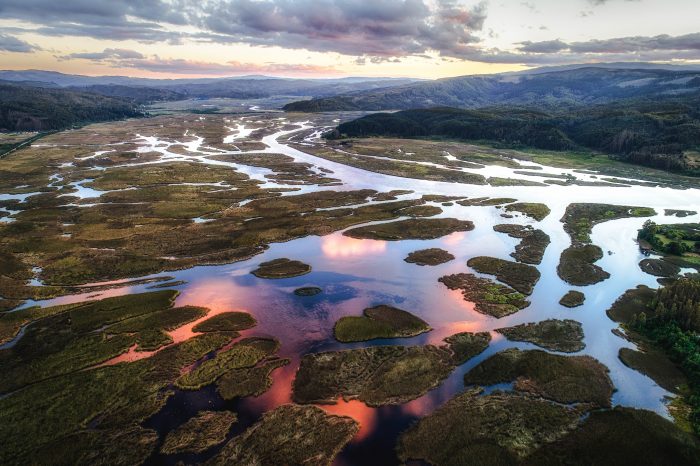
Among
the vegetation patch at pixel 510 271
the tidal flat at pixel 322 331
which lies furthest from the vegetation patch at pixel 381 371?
the vegetation patch at pixel 510 271

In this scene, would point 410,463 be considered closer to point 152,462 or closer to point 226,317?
point 152,462

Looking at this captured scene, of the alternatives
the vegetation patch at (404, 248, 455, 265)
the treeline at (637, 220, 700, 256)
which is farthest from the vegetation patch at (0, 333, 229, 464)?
the treeline at (637, 220, 700, 256)

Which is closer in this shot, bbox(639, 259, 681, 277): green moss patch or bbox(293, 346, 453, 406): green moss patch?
bbox(293, 346, 453, 406): green moss patch

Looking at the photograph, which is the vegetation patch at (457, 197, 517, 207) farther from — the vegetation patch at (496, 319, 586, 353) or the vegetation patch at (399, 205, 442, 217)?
the vegetation patch at (496, 319, 586, 353)

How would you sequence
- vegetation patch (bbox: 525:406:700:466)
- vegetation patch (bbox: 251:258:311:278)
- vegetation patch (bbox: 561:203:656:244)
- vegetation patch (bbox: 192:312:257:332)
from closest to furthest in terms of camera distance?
vegetation patch (bbox: 525:406:700:466)
vegetation patch (bbox: 192:312:257:332)
vegetation patch (bbox: 251:258:311:278)
vegetation patch (bbox: 561:203:656:244)

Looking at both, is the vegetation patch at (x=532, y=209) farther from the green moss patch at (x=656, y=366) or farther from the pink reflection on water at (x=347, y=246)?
the green moss patch at (x=656, y=366)

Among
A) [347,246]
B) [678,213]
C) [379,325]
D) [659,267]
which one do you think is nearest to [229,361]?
[379,325]

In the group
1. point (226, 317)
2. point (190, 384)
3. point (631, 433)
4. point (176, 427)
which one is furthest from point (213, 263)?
point (631, 433)
